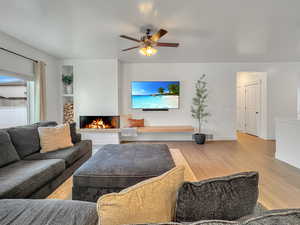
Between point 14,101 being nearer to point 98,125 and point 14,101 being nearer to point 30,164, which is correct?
point 98,125

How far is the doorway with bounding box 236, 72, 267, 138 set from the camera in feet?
19.0

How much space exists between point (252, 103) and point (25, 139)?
695 centimetres

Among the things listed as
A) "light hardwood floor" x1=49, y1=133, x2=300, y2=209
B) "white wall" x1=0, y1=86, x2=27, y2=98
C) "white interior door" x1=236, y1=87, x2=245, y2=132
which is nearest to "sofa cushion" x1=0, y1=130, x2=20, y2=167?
"light hardwood floor" x1=49, y1=133, x2=300, y2=209

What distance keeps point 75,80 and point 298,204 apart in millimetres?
5498

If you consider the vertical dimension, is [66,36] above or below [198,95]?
above

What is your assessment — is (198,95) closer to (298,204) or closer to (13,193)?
(298,204)

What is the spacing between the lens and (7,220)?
40.3 inches

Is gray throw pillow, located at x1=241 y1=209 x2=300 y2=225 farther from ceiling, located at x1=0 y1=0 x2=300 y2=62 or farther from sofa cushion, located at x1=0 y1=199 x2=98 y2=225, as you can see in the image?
ceiling, located at x1=0 y1=0 x2=300 y2=62

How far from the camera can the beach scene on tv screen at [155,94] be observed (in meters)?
5.50

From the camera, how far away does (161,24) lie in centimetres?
289

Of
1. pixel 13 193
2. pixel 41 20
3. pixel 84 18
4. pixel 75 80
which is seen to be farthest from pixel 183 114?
pixel 13 193

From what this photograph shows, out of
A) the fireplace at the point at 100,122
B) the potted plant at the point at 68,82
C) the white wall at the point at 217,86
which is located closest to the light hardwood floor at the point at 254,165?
the white wall at the point at 217,86

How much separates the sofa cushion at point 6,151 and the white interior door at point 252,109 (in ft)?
22.2

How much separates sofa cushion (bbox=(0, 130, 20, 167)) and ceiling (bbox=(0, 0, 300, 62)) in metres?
1.78
